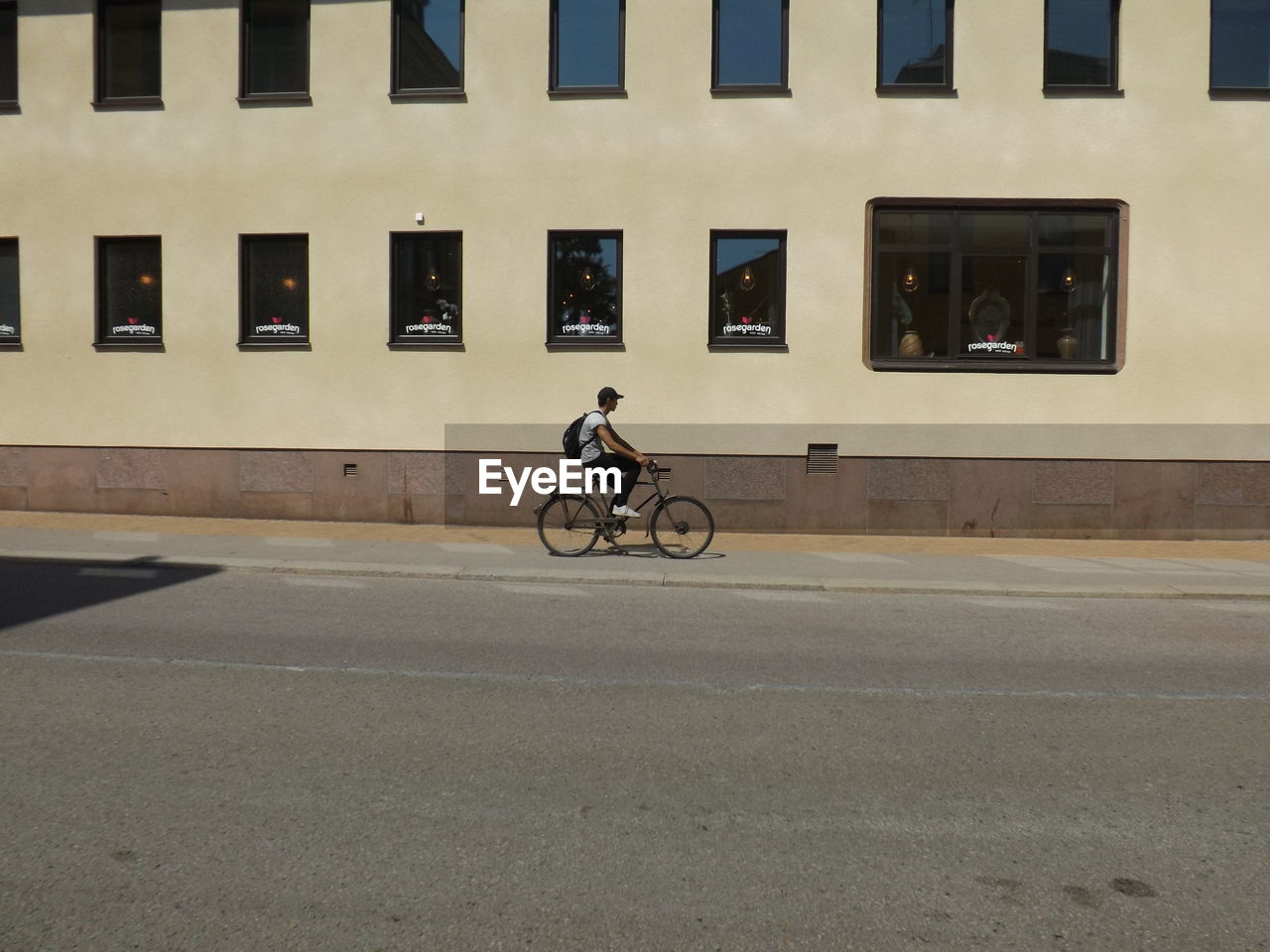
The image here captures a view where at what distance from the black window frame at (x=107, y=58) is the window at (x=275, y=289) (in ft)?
8.10

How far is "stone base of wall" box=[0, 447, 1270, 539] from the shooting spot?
50.1 ft

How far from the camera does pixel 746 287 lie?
15.6 meters

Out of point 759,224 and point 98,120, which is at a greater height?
point 98,120

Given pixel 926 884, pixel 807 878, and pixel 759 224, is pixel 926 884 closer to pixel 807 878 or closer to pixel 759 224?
pixel 807 878

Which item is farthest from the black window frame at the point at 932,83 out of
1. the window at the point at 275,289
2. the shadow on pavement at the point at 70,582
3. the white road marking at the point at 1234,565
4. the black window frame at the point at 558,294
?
the shadow on pavement at the point at 70,582

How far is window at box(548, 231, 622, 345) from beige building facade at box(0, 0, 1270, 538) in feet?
0.39

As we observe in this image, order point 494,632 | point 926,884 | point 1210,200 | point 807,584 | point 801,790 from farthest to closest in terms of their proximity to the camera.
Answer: point 1210,200 < point 807,584 < point 494,632 < point 801,790 < point 926,884

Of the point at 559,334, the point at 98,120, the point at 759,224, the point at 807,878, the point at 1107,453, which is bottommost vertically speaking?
the point at 807,878

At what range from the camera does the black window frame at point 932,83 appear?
15.3m

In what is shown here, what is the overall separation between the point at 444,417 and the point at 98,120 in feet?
21.2

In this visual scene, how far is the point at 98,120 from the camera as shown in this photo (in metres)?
16.3

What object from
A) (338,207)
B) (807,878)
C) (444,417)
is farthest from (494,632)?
(338,207)

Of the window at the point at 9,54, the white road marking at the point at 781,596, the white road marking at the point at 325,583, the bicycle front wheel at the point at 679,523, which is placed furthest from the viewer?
the window at the point at 9,54

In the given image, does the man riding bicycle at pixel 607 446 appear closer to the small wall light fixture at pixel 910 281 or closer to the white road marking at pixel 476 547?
the white road marking at pixel 476 547
